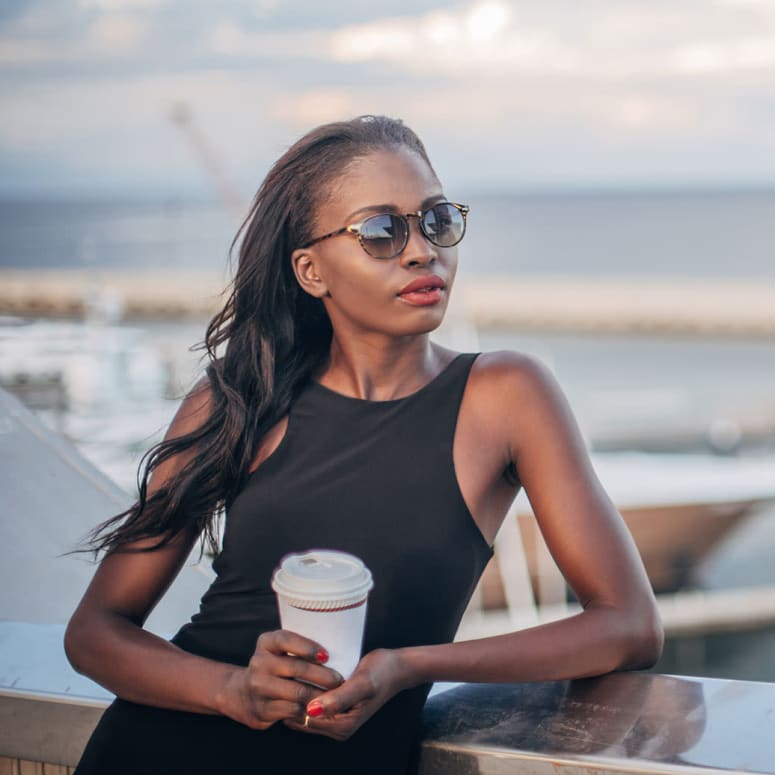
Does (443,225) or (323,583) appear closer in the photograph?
(323,583)

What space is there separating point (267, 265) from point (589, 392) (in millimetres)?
24970

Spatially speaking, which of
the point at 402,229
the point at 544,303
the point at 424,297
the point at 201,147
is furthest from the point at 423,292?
the point at 544,303

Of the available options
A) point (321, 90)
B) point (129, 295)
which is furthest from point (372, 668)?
point (321, 90)

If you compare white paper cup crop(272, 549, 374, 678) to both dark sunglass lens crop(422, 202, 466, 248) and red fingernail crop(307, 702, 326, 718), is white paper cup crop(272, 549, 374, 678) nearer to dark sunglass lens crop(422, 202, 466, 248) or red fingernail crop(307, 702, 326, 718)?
red fingernail crop(307, 702, 326, 718)

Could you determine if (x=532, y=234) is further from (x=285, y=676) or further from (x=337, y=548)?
(x=285, y=676)

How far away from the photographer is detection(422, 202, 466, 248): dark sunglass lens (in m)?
1.84

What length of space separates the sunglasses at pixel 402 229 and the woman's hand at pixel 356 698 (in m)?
0.71

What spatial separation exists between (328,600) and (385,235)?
76 centimetres

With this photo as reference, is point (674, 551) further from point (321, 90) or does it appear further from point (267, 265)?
point (321, 90)

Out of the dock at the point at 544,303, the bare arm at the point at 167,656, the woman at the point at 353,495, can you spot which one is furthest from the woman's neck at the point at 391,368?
the dock at the point at 544,303

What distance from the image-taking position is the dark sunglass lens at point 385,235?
6.00 ft

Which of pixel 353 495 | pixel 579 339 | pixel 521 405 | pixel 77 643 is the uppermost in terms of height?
pixel 521 405

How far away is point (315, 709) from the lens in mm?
1358

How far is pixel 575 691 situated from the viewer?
155 cm
